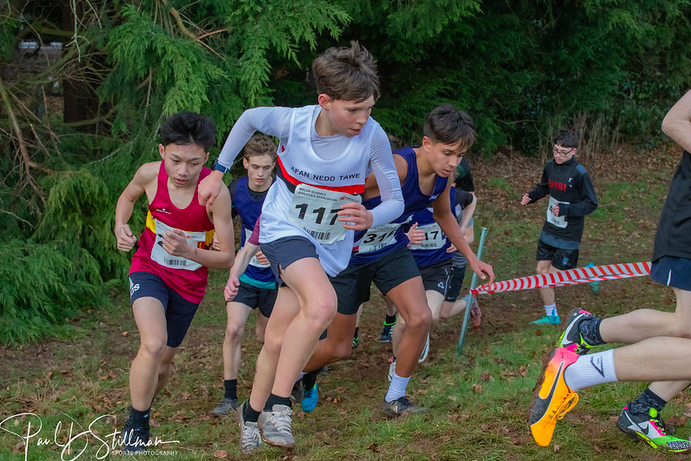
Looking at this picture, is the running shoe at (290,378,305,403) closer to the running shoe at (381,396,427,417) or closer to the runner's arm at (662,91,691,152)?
the running shoe at (381,396,427,417)

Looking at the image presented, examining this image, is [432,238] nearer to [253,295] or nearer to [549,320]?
[253,295]

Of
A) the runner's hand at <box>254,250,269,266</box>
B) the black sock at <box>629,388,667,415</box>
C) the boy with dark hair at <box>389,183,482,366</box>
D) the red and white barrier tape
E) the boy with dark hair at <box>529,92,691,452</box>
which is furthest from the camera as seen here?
the red and white barrier tape

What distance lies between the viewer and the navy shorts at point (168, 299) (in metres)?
4.46

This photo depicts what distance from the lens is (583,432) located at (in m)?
4.03

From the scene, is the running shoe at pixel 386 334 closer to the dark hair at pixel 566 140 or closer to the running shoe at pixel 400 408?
the running shoe at pixel 400 408

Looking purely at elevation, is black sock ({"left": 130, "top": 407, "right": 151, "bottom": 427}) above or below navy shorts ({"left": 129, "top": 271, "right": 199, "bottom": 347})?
below

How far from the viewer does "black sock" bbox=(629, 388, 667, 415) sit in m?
3.83

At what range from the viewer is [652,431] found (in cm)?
377

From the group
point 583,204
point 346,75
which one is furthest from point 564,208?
point 346,75

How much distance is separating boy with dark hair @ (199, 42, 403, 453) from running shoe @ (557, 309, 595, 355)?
119 cm

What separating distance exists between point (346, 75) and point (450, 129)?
1060 millimetres

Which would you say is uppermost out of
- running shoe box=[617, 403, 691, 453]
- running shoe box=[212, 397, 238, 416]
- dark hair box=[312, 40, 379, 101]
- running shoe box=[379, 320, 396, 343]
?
dark hair box=[312, 40, 379, 101]

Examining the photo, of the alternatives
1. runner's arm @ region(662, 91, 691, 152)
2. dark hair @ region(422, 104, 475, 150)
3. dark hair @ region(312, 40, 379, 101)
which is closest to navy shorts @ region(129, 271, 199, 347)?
dark hair @ region(312, 40, 379, 101)

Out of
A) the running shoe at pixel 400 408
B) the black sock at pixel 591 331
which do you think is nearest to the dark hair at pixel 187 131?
the running shoe at pixel 400 408
